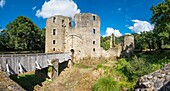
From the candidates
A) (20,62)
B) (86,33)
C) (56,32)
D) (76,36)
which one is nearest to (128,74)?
(20,62)

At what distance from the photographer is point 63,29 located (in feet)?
95.9

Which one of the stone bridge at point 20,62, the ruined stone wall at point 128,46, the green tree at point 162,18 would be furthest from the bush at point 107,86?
the ruined stone wall at point 128,46

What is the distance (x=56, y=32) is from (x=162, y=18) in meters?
16.1

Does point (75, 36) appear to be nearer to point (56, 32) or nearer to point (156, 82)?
point (56, 32)

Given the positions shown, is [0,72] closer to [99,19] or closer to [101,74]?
[101,74]

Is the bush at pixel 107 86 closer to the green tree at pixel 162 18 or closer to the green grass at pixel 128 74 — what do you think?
the green grass at pixel 128 74

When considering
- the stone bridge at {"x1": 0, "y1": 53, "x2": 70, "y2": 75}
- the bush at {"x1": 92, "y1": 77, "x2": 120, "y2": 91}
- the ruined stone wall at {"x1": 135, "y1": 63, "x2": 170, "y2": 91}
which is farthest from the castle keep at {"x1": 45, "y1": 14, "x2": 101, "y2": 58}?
the ruined stone wall at {"x1": 135, "y1": 63, "x2": 170, "y2": 91}

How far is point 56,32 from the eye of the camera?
29219 millimetres

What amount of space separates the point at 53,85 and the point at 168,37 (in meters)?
13.3

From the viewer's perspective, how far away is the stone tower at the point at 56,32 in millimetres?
29094

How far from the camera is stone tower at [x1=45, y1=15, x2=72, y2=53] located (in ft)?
95.5

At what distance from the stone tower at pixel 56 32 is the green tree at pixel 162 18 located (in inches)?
535

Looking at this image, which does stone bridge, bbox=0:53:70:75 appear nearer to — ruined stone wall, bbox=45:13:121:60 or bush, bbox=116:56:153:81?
bush, bbox=116:56:153:81

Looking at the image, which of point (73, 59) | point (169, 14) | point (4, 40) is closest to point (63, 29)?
point (73, 59)
